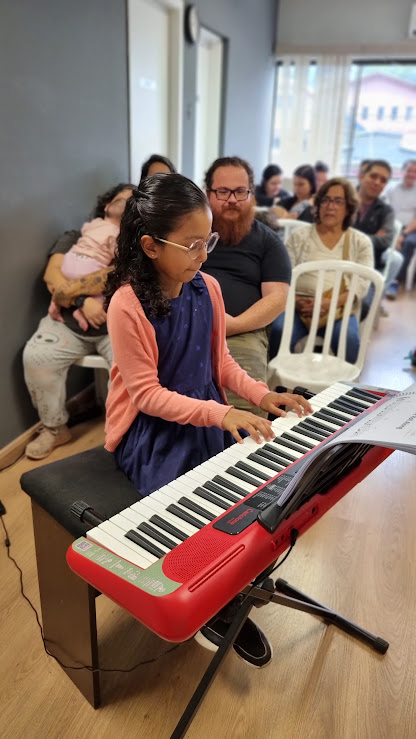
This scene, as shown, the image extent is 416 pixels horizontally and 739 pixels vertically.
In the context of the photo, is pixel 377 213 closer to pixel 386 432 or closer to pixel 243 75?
pixel 243 75

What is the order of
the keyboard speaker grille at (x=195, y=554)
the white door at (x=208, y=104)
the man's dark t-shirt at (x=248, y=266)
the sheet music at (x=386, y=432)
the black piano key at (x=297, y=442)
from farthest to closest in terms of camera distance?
the white door at (x=208, y=104) < the man's dark t-shirt at (x=248, y=266) < the black piano key at (x=297, y=442) < the keyboard speaker grille at (x=195, y=554) < the sheet music at (x=386, y=432)

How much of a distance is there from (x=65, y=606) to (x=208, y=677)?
0.38 meters

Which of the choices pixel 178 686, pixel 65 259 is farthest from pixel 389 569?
pixel 65 259

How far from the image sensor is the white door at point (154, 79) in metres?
3.23

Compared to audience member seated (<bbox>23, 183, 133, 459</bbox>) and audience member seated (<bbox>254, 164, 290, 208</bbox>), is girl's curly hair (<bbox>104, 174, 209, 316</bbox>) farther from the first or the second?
audience member seated (<bbox>254, 164, 290, 208</bbox>)

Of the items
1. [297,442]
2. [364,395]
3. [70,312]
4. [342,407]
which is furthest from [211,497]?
[70,312]

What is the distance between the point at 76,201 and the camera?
2723 millimetres

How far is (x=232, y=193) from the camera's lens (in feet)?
6.63

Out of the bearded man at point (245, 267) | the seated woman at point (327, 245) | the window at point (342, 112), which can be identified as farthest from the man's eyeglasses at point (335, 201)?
the window at point (342, 112)

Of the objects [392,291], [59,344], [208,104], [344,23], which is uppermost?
[344,23]

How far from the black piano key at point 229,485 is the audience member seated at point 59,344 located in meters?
1.50

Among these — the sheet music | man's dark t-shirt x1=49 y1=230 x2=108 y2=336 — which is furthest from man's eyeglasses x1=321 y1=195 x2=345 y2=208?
the sheet music

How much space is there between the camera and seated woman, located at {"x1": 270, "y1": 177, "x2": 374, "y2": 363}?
269 centimetres

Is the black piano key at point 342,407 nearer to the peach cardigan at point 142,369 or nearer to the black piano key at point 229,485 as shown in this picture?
the peach cardigan at point 142,369
